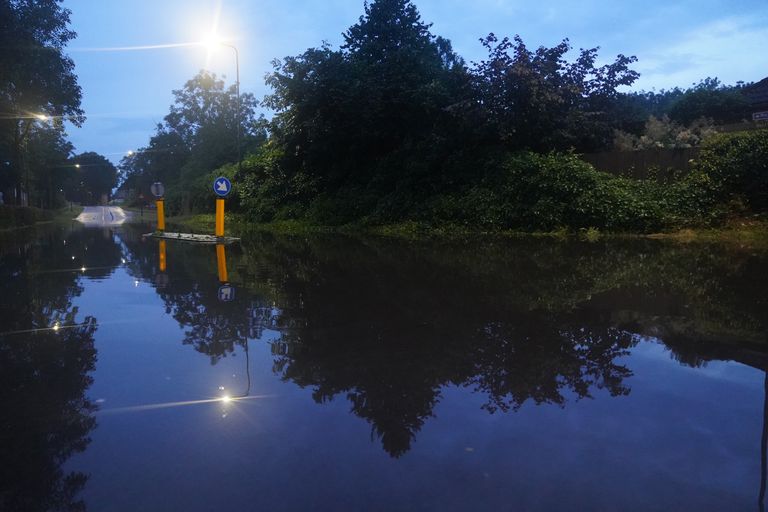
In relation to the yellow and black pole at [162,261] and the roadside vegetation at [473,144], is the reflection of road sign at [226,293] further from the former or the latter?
the roadside vegetation at [473,144]

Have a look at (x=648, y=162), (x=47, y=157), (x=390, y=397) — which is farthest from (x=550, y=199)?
(x=47, y=157)

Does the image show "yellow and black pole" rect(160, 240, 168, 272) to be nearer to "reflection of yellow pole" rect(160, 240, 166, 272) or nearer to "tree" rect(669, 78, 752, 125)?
"reflection of yellow pole" rect(160, 240, 166, 272)

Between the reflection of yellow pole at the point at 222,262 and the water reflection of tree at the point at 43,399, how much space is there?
2512 millimetres

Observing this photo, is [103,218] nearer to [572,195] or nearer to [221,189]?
[221,189]

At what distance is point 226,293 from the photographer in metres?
8.52

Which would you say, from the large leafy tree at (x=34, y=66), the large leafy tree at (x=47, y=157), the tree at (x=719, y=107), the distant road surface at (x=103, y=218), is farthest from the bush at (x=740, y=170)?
the large leafy tree at (x=47, y=157)

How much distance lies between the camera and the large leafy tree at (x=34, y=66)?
26531 mm

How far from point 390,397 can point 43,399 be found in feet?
8.22

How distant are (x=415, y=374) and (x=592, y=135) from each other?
19.3 m

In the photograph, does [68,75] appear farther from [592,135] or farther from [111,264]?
[592,135]

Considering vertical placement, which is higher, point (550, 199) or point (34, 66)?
point (34, 66)

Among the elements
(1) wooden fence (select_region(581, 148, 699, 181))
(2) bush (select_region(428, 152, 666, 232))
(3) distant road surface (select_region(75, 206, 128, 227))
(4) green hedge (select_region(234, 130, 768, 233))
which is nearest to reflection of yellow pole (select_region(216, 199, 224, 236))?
(4) green hedge (select_region(234, 130, 768, 233))

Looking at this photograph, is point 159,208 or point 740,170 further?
point 159,208

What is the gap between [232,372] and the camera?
4.68 metres
